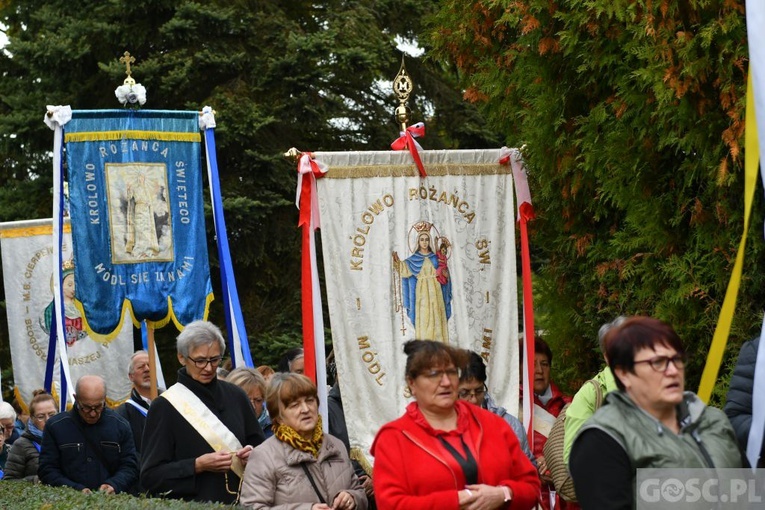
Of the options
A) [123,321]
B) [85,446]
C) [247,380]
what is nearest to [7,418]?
[123,321]

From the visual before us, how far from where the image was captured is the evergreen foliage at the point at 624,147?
7215 mm

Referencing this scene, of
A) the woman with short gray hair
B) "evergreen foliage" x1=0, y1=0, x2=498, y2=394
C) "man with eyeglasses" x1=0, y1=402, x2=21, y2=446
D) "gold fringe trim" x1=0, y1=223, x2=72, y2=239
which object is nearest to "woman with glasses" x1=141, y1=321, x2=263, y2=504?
the woman with short gray hair

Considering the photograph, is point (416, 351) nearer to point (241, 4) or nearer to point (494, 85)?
point (494, 85)

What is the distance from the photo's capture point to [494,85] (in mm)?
9625

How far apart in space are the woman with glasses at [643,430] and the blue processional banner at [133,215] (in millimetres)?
6991

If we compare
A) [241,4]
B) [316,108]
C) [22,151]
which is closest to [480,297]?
[316,108]

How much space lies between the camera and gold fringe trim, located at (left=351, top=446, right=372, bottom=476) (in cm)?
844

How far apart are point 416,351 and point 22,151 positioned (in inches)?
595

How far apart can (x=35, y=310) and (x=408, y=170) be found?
771 centimetres

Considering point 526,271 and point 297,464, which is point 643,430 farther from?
point 526,271

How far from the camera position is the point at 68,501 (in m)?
7.82

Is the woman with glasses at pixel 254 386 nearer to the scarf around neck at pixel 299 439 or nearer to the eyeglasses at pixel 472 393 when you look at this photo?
the eyeglasses at pixel 472 393

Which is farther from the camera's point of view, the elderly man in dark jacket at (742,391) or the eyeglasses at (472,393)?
the eyeglasses at (472,393)

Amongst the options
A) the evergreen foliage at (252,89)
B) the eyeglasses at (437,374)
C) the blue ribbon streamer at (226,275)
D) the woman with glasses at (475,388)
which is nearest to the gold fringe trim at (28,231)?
the evergreen foliage at (252,89)
